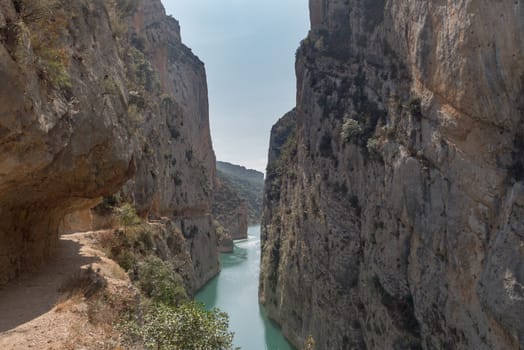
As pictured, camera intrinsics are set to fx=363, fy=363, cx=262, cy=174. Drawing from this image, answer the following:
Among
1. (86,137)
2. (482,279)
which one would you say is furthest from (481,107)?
(86,137)

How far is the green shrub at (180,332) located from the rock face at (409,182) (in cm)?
1090

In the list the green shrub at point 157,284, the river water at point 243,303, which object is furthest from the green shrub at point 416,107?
the river water at point 243,303

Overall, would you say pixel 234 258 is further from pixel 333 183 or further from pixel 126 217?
pixel 126 217

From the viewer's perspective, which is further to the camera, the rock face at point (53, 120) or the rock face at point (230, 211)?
the rock face at point (230, 211)

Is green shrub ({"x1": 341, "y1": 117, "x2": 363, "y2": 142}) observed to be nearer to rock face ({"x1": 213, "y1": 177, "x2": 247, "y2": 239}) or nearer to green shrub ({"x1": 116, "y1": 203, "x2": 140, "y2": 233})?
green shrub ({"x1": 116, "y1": 203, "x2": 140, "y2": 233})

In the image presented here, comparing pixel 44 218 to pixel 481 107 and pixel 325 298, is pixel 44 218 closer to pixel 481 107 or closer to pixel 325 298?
pixel 481 107

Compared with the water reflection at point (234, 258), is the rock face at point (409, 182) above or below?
above

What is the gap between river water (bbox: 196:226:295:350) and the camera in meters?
30.6

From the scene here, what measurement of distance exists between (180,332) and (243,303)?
35.1m

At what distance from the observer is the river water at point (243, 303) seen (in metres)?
30.6

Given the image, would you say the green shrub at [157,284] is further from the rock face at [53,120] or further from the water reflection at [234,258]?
the water reflection at [234,258]

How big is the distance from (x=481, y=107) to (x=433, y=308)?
958cm

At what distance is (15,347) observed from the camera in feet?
20.7

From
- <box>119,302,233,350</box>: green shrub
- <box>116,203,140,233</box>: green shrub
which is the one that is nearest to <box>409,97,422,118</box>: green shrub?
<box>116,203,140,233</box>: green shrub
